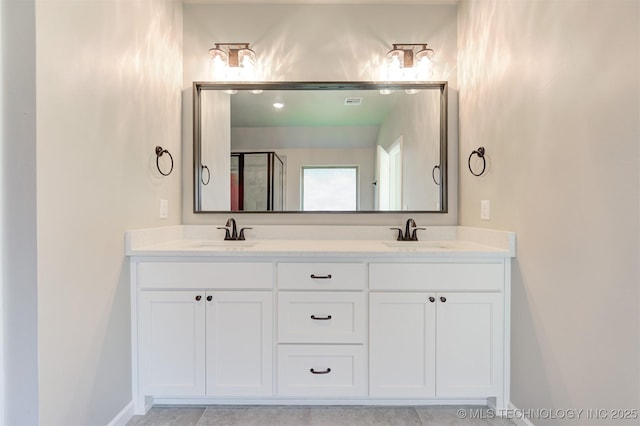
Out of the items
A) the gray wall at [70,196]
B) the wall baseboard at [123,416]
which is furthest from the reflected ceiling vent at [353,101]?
the wall baseboard at [123,416]

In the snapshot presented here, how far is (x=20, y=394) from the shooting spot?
3.55 ft

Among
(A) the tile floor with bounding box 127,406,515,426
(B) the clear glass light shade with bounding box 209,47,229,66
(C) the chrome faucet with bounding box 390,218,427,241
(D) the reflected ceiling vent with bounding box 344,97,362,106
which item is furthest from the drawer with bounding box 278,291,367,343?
(B) the clear glass light shade with bounding box 209,47,229,66

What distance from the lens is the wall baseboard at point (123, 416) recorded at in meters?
1.47

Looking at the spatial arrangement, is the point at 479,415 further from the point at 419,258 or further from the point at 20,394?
the point at 20,394

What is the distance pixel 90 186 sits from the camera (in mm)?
1313

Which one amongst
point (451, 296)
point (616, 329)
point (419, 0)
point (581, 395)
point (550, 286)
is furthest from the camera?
point (419, 0)

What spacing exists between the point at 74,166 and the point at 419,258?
1600mm

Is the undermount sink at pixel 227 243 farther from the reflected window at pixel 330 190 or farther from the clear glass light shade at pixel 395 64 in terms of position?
the clear glass light shade at pixel 395 64

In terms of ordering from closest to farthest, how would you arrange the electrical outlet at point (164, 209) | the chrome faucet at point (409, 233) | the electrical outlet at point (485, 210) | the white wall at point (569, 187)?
1. the white wall at point (569, 187)
2. the electrical outlet at point (485, 210)
3. the electrical outlet at point (164, 209)
4. the chrome faucet at point (409, 233)

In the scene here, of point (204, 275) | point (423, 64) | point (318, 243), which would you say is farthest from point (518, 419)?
point (423, 64)

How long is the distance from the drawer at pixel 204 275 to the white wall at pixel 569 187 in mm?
1287

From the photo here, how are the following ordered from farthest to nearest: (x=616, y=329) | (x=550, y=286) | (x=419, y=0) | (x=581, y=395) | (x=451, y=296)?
(x=419, y=0) → (x=451, y=296) → (x=550, y=286) → (x=581, y=395) → (x=616, y=329)

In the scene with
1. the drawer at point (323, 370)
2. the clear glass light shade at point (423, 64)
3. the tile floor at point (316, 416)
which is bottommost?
the tile floor at point (316, 416)

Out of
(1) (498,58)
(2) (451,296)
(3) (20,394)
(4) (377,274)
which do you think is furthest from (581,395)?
(3) (20,394)
